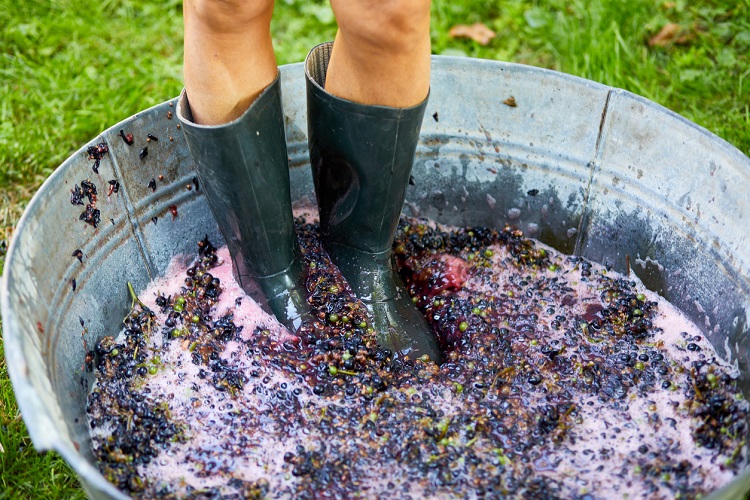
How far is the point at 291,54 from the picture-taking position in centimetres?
292

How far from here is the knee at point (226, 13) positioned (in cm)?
140

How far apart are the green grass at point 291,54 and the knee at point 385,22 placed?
4.68 ft

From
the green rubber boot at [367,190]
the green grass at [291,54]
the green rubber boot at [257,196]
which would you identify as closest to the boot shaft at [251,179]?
the green rubber boot at [257,196]

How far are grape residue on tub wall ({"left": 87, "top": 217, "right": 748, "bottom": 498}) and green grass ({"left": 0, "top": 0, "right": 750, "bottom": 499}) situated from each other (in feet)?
2.79

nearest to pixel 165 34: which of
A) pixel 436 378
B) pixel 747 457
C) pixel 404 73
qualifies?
pixel 404 73

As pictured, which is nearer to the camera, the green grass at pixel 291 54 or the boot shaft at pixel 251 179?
the boot shaft at pixel 251 179

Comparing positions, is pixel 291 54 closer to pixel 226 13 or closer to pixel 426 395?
pixel 226 13

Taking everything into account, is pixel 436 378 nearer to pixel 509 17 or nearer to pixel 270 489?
pixel 270 489

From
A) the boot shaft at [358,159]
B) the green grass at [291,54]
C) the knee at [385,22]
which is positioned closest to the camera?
the knee at [385,22]

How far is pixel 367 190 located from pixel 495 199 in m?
0.57

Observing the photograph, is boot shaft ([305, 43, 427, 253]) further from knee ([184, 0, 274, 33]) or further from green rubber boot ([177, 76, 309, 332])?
knee ([184, 0, 274, 33])

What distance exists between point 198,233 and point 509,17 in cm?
178

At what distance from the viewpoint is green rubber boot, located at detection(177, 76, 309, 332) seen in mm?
1554

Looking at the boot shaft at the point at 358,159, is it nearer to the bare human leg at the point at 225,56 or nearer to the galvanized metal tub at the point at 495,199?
the bare human leg at the point at 225,56
